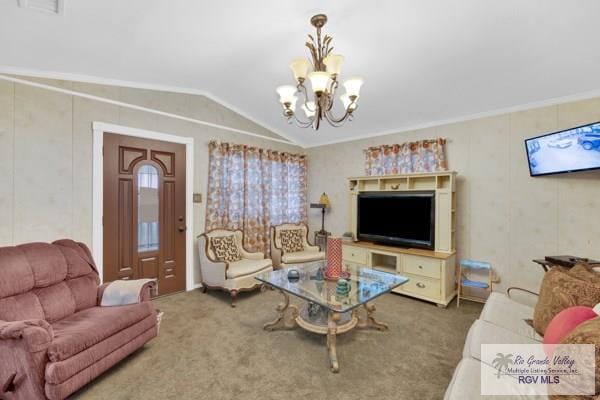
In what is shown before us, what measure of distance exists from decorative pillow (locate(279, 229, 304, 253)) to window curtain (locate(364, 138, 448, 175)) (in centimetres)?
155

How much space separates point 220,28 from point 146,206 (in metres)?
2.31

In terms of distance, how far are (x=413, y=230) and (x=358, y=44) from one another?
2466 millimetres

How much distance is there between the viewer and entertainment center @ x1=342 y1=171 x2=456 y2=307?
348 cm

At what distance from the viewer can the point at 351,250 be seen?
169 inches

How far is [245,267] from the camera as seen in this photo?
11.9ft

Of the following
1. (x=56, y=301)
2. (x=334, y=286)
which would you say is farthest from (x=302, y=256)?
(x=56, y=301)

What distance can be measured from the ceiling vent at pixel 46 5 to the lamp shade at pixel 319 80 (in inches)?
72.1

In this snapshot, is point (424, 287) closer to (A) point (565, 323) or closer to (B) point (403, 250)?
(B) point (403, 250)

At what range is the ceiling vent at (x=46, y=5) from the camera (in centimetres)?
192

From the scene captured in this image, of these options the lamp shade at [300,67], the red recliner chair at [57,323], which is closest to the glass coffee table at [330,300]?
the red recliner chair at [57,323]

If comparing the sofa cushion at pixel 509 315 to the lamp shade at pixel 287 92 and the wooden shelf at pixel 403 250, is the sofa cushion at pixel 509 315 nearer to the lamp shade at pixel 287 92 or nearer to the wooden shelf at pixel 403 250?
the wooden shelf at pixel 403 250

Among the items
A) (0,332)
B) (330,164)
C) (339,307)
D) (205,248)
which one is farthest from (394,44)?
(0,332)

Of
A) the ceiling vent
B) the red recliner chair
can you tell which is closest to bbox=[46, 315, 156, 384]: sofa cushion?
the red recliner chair

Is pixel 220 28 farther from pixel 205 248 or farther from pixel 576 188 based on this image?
pixel 576 188
